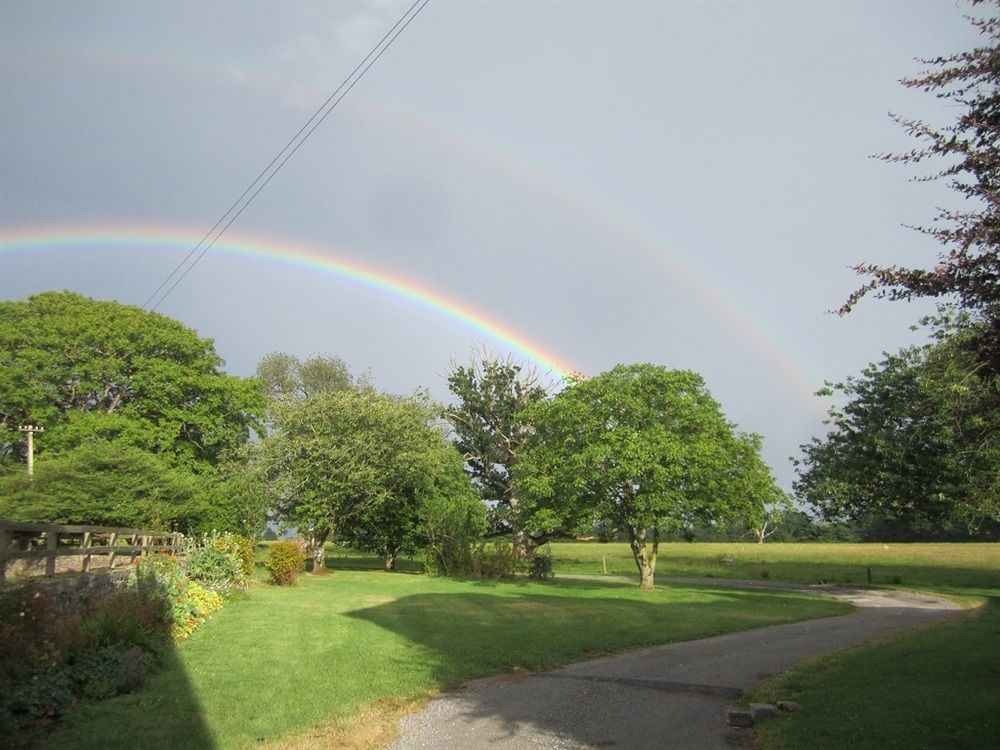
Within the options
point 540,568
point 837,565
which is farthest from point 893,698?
point 837,565

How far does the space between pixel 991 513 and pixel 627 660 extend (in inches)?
706

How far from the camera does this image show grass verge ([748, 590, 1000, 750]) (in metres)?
7.05

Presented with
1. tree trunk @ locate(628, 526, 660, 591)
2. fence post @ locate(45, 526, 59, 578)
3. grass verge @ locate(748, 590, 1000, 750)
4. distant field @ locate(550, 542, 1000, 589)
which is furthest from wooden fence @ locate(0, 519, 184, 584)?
distant field @ locate(550, 542, 1000, 589)

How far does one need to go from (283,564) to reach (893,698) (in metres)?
24.0

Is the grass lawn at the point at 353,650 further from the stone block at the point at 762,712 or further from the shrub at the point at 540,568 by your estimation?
the shrub at the point at 540,568

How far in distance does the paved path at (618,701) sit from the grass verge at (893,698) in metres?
0.64

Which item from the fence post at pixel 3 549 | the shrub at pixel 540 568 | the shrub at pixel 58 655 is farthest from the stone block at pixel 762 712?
the shrub at pixel 540 568

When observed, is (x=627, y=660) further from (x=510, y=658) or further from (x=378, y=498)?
(x=378, y=498)

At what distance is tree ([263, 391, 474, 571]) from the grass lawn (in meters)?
10.8

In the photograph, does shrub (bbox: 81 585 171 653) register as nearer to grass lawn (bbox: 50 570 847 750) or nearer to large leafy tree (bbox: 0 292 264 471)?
grass lawn (bbox: 50 570 847 750)

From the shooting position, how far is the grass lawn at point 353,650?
795cm

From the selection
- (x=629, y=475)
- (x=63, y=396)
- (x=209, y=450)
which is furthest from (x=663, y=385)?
(x=63, y=396)

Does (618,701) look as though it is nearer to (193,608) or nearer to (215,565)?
(193,608)

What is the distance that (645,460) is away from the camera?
2792 cm
